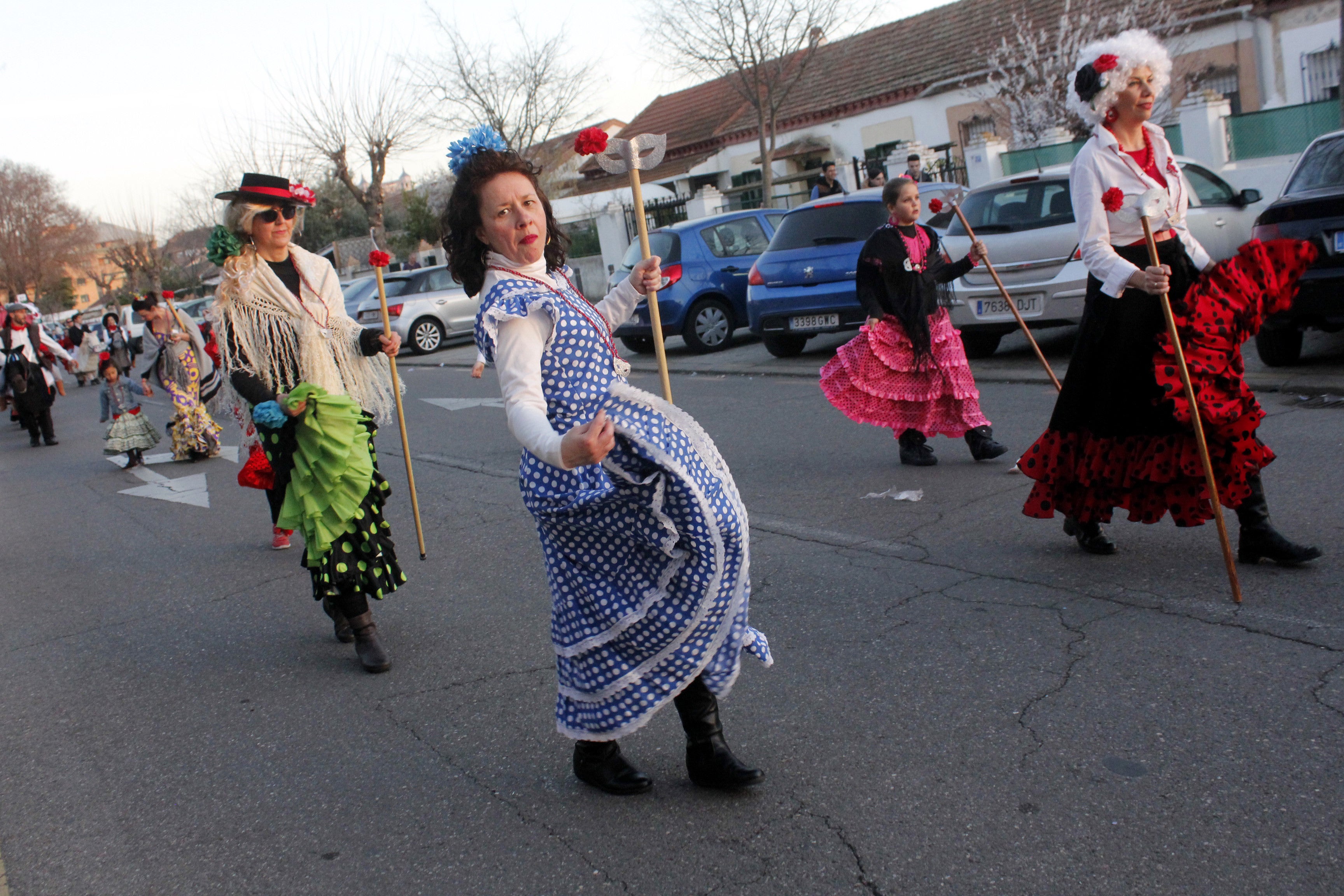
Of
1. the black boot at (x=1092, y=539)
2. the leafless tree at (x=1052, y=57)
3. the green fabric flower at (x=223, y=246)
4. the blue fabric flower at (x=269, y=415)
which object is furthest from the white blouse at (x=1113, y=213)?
the leafless tree at (x=1052, y=57)

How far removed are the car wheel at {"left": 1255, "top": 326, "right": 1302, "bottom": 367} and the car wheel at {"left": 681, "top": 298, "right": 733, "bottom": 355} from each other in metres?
6.89

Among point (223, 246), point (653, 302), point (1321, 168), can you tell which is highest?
point (223, 246)

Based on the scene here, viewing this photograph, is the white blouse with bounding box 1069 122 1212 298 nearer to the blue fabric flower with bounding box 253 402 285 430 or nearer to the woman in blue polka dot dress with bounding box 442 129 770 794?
the woman in blue polka dot dress with bounding box 442 129 770 794

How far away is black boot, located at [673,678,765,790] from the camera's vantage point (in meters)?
3.14

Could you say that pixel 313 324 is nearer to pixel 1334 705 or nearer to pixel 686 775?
pixel 686 775

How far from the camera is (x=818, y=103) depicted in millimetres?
31250

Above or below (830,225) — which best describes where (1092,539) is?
below

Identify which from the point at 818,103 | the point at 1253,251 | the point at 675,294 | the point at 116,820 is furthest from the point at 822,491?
the point at 818,103

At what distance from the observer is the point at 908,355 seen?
6.93 meters

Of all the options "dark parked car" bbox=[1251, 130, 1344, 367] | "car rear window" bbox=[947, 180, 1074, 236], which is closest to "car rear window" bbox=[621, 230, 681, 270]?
"car rear window" bbox=[947, 180, 1074, 236]

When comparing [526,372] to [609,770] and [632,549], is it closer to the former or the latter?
[632,549]

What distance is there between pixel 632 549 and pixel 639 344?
498 inches

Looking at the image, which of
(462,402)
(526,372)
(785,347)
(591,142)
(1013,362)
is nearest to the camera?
(526,372)

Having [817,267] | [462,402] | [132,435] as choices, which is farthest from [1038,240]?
[132,435]
